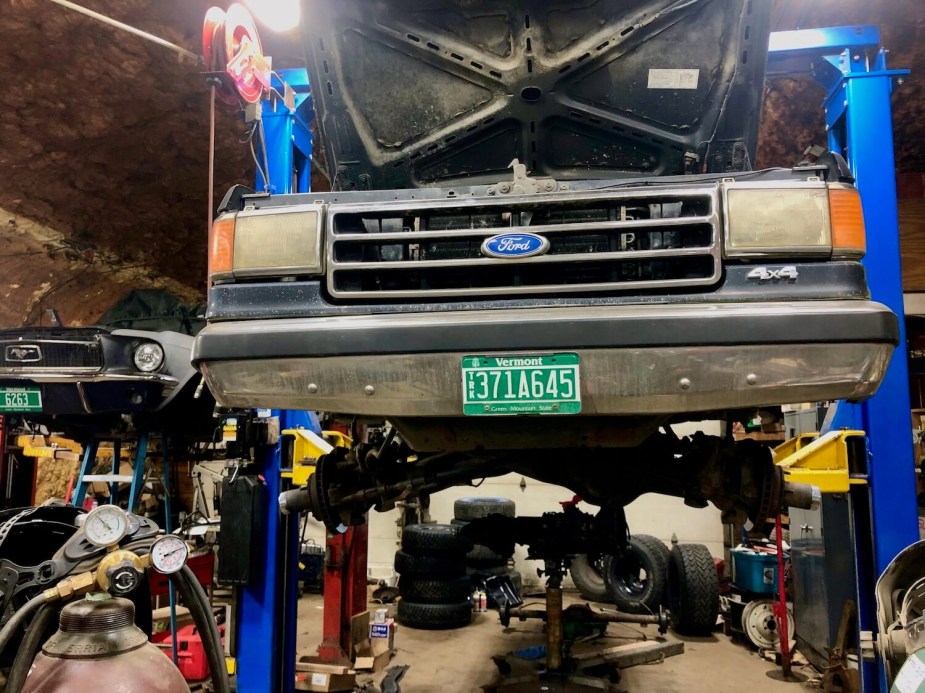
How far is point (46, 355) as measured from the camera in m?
3.41

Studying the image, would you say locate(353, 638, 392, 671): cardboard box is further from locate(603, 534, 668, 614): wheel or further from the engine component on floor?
locate(603, 534, 668, 614): wheel

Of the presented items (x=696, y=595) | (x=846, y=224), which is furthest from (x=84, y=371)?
(x=696, y=595)

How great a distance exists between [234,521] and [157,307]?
425 cm

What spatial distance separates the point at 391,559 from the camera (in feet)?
22.4

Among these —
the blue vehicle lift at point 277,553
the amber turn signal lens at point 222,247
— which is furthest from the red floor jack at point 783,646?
the amber turn signal lens at point 222,247

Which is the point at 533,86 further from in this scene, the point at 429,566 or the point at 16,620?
the point at 429,566

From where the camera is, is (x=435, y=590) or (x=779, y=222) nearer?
(x=779, y=222)

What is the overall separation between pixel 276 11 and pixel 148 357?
1.89m

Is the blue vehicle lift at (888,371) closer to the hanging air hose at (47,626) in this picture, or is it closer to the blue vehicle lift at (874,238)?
the blue vehicle lift at (874,238)

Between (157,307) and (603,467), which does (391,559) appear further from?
(603,467)

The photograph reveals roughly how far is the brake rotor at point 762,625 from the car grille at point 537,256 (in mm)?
3782

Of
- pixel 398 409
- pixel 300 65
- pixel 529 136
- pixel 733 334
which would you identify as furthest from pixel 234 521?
pixel 300 65

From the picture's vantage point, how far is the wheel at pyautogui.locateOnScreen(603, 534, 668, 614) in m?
5.19

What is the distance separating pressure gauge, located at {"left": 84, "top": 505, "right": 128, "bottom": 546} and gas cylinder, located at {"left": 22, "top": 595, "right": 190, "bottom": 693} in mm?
232
